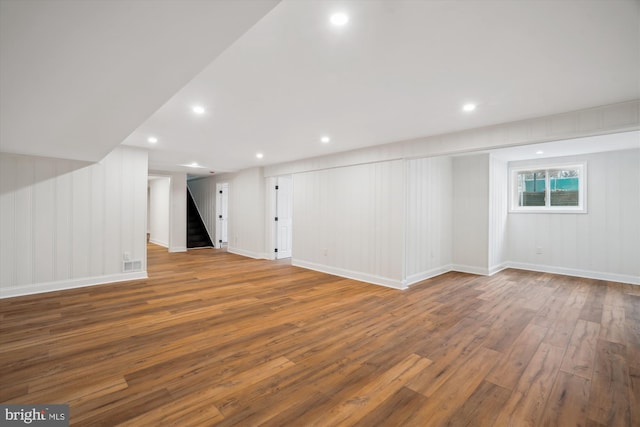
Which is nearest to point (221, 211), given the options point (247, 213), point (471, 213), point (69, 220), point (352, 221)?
point (247, 213)

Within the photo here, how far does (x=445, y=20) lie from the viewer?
167cm

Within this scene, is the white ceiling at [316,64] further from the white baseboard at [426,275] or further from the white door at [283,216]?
the white door at [283,216]

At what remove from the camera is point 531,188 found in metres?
6.61

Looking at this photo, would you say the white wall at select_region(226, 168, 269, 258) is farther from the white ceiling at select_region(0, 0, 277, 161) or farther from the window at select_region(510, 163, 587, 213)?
the window at select_region(510, 163, 587, 213)

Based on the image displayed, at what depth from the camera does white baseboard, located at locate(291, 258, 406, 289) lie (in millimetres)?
4848

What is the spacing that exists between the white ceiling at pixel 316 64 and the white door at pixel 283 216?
4190 mm

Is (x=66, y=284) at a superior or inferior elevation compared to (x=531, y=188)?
inferior

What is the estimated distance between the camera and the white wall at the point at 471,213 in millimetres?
5848

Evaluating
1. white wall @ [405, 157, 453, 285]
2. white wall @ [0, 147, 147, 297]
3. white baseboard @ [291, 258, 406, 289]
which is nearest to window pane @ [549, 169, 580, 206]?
white wall @ [405, 157, 453, 285]

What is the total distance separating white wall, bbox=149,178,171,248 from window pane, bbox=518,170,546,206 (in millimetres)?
10344

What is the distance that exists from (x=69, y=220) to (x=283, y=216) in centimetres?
454

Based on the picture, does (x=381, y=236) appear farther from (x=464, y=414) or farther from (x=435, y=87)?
(x=464, y=414)

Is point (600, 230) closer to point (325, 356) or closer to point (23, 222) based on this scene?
point (325, 356)

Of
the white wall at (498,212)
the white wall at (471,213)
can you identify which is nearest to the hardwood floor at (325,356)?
the white wall at (471,213)
